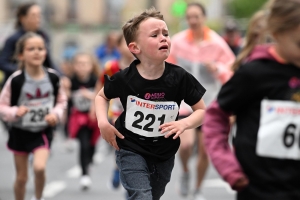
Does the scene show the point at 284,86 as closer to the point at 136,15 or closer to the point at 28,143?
the point at 136,15

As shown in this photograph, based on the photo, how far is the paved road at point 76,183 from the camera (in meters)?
10.7

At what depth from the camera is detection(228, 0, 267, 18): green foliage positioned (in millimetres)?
82375

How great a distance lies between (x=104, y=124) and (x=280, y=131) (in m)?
1.80

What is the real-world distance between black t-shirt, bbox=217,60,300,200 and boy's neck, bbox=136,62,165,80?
5.44 feet

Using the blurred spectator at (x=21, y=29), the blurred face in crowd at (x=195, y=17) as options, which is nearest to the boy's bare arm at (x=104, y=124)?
the blurred spectator at (x=21, y=29)

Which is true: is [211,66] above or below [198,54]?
below

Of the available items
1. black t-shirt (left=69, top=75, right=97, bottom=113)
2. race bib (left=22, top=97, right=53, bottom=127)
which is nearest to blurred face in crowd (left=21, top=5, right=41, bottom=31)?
race bib (left=22, top=97, right=53, bottom=127)

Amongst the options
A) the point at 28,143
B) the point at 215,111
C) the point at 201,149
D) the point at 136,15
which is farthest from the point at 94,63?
the point at 215,111

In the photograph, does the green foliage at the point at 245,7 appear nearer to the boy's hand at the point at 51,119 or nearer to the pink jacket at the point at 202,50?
the pink jacket at the point at 202,50

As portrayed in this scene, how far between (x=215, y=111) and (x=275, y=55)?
1.36ft

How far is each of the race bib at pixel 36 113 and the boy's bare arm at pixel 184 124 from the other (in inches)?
104

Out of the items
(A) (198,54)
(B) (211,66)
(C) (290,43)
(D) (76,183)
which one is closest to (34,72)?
(B) (211,66)

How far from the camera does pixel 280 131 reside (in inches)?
164

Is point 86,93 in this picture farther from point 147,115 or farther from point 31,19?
point 147,115
